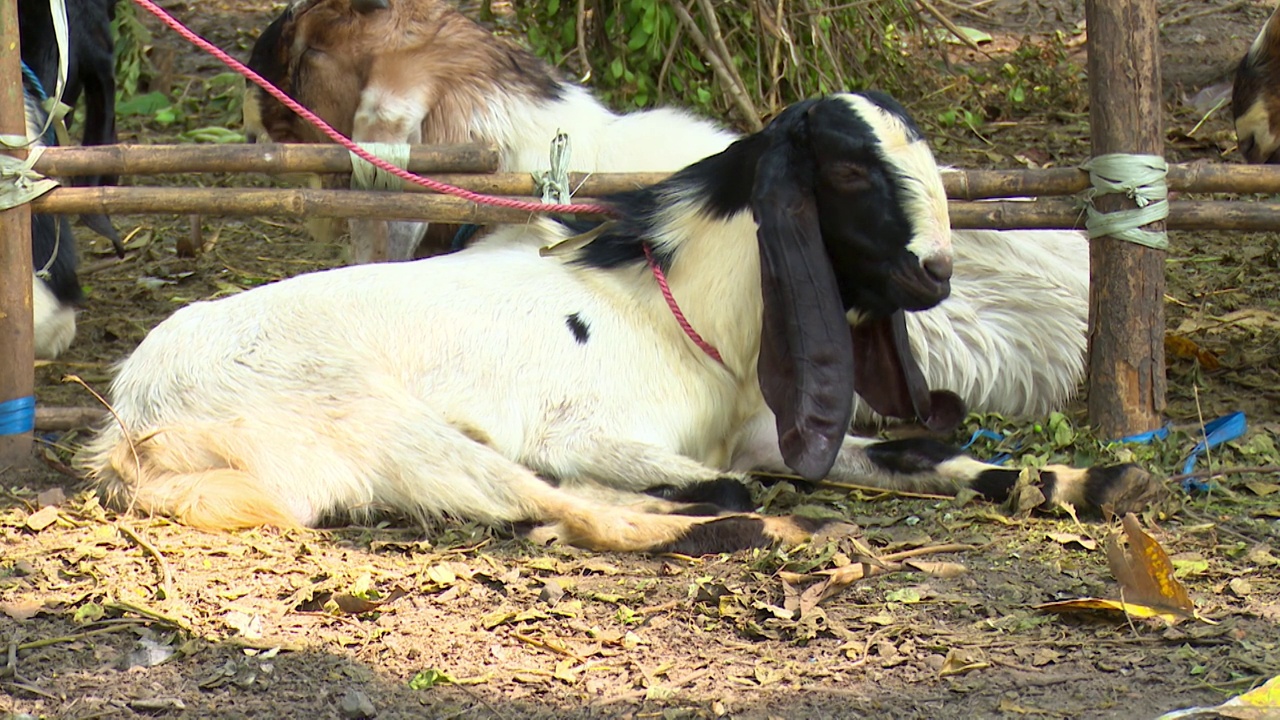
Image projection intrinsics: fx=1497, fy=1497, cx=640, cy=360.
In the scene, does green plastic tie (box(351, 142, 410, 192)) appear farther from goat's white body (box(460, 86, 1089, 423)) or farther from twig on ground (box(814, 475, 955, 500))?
twig on ground (box(814, 475, 955, 500))

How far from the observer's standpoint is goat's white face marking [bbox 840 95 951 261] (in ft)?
11.3

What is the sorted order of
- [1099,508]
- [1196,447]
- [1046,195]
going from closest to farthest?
[1099,508], [1196,447], [1046,195]

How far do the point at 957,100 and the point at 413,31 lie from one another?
11.2 ft

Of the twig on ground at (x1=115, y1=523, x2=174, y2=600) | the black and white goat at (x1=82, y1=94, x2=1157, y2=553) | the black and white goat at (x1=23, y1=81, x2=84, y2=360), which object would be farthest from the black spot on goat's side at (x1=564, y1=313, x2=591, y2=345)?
the black and white goat at (x1=23, y1=81, x2=84, y2=360)

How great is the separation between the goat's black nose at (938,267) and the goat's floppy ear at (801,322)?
0.22 m

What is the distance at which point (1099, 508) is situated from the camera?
3443mm

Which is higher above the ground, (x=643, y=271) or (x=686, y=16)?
(x=686, y=16)

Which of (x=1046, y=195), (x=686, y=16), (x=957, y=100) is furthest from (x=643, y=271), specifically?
(x=957, y=100)

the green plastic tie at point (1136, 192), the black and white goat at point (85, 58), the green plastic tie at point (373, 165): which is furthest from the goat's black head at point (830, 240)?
the black and white goat at point (85, 58)

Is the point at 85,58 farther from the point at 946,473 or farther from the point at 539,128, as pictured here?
the point at 946,473

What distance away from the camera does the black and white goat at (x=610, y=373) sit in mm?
3463

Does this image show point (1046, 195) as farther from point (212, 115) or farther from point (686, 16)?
point (212, 115)

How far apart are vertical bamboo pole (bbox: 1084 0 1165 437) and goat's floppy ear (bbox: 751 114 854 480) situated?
0.86 meters

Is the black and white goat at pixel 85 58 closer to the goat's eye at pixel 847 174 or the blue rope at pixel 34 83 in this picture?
the blue rope at pixel 34 83
